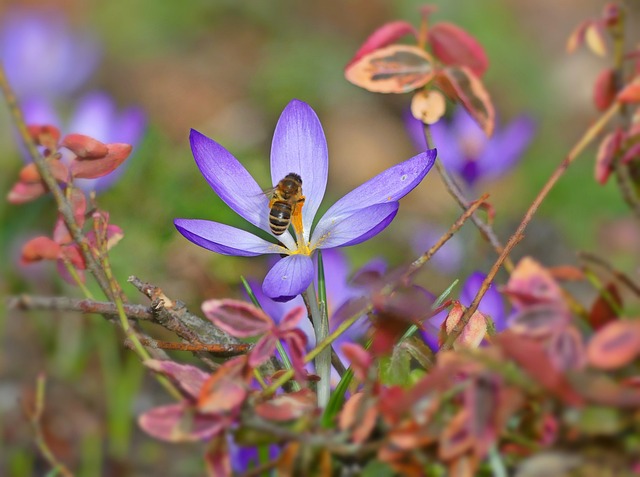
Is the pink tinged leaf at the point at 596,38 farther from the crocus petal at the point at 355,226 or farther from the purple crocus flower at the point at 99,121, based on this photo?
the purple crocus flower at the point at 99,121

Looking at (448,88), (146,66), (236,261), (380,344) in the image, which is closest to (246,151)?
(236,261)

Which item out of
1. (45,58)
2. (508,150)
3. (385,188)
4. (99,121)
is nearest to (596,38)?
(385,188)

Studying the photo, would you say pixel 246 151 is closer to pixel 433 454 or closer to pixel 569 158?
pixel 569 158

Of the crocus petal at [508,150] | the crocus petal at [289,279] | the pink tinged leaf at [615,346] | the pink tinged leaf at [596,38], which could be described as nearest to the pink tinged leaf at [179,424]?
the crocus petal at [289,279]

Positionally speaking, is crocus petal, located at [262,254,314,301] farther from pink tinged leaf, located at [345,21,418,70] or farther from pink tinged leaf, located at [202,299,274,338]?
pink tinged leaf, located at [345,21,418,70]

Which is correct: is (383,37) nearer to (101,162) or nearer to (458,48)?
(458,48)
